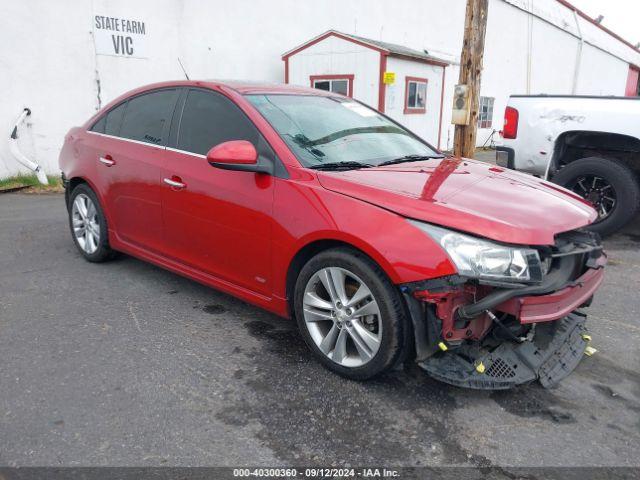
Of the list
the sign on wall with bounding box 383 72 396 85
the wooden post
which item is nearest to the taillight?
the wooden post

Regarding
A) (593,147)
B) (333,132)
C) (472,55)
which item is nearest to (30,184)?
(333,132)

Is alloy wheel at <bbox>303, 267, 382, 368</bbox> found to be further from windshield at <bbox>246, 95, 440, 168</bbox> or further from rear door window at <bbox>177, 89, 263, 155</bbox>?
rear door window at <bbox>177, 89, 263, 155</bbox>

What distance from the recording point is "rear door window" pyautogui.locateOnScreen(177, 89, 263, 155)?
3317mm

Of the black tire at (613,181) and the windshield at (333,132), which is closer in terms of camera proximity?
the windshield at (333,132)

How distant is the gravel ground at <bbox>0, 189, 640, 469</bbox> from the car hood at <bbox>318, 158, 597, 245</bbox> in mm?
915

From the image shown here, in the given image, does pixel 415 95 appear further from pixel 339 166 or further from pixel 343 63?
pixel 339 166

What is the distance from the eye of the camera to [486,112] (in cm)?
2020

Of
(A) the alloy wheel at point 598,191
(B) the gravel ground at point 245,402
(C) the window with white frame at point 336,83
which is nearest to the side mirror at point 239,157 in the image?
(B) the gravel ground at point 245,402

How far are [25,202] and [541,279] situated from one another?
756cm

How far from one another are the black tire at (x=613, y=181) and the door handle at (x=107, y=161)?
452cm

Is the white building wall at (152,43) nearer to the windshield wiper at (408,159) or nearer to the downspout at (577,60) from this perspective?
the windshield wiper at (408,159)

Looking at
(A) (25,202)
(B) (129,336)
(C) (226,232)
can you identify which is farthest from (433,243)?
(A) (25,202)

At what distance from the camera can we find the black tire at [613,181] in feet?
17.5

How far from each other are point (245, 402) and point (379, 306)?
847 mm
